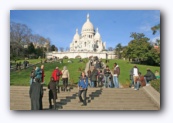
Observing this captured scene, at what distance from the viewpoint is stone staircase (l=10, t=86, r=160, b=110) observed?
995 centimetres

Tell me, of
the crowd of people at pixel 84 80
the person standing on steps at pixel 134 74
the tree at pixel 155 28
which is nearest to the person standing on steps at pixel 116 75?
the crowd of people at pixel 84 80

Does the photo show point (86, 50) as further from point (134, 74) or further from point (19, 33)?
point (19, 33)

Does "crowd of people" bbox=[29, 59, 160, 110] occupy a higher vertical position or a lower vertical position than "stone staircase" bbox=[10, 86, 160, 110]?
higher

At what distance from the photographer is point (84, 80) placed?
9.91 m

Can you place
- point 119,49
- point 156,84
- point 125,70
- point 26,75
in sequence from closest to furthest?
point 156,84 < point 26,75 < point 125,70 < point 119,49

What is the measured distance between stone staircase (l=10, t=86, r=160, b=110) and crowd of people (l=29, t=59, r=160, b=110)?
23 centimetres

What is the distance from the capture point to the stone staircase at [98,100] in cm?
995

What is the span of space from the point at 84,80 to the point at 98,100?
90 cm

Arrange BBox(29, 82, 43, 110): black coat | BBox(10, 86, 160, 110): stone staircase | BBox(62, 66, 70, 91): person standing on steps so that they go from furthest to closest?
BBox(62, 66, 70, 91): person standing on steps
BBox(10, 86, 160, 110): stone staircase
BBox(29, 82, 43, 110): black coat

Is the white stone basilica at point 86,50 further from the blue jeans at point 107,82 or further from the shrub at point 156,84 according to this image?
the shrub at point 156,84

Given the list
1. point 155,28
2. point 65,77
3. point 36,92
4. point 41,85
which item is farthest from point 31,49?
point 155,28

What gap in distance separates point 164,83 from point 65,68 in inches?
135

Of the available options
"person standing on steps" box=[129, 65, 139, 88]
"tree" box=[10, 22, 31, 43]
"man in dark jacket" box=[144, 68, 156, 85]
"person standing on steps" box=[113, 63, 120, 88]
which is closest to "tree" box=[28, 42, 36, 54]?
"tree" box=[10, 22, 31, 43]

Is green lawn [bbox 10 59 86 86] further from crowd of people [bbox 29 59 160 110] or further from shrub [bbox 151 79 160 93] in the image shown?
shrub [bbox 151 79 160 93]
